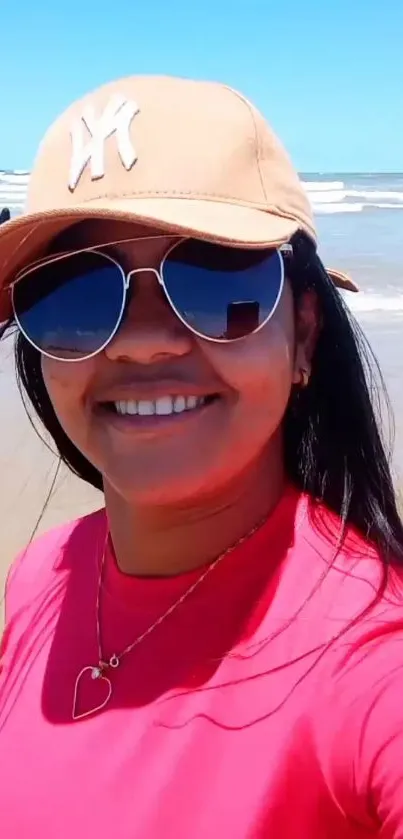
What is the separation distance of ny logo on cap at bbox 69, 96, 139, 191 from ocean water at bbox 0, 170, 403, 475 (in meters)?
0.43

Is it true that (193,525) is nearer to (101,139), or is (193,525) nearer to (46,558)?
(46,558)

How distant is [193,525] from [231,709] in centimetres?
29

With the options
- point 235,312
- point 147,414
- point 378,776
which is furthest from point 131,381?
point 378,776

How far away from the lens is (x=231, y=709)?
1177mm

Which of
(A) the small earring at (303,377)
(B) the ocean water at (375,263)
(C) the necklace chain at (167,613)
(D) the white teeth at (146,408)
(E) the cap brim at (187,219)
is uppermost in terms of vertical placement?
(E) the cap brim at (187,219)

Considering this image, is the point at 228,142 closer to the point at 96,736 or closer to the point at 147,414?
the point at 147,414

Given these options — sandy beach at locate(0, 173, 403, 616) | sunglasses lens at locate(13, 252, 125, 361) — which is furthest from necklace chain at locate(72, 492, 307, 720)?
sandy beach at locate(0, 173, 403, 616)

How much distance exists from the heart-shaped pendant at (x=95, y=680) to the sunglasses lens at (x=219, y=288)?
1.59ft

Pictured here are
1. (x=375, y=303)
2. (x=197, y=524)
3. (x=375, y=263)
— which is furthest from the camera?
(x=375, y=263)

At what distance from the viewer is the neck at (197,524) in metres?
1.37

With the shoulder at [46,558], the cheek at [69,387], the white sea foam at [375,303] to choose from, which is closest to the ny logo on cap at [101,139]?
the cheek at [69,387]

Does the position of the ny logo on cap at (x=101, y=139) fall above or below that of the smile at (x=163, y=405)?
above

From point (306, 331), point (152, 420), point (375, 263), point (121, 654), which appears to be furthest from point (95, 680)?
point (375, 263)

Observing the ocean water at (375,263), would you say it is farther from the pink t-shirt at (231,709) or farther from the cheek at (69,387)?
the pink t-shirt at (231,709)
